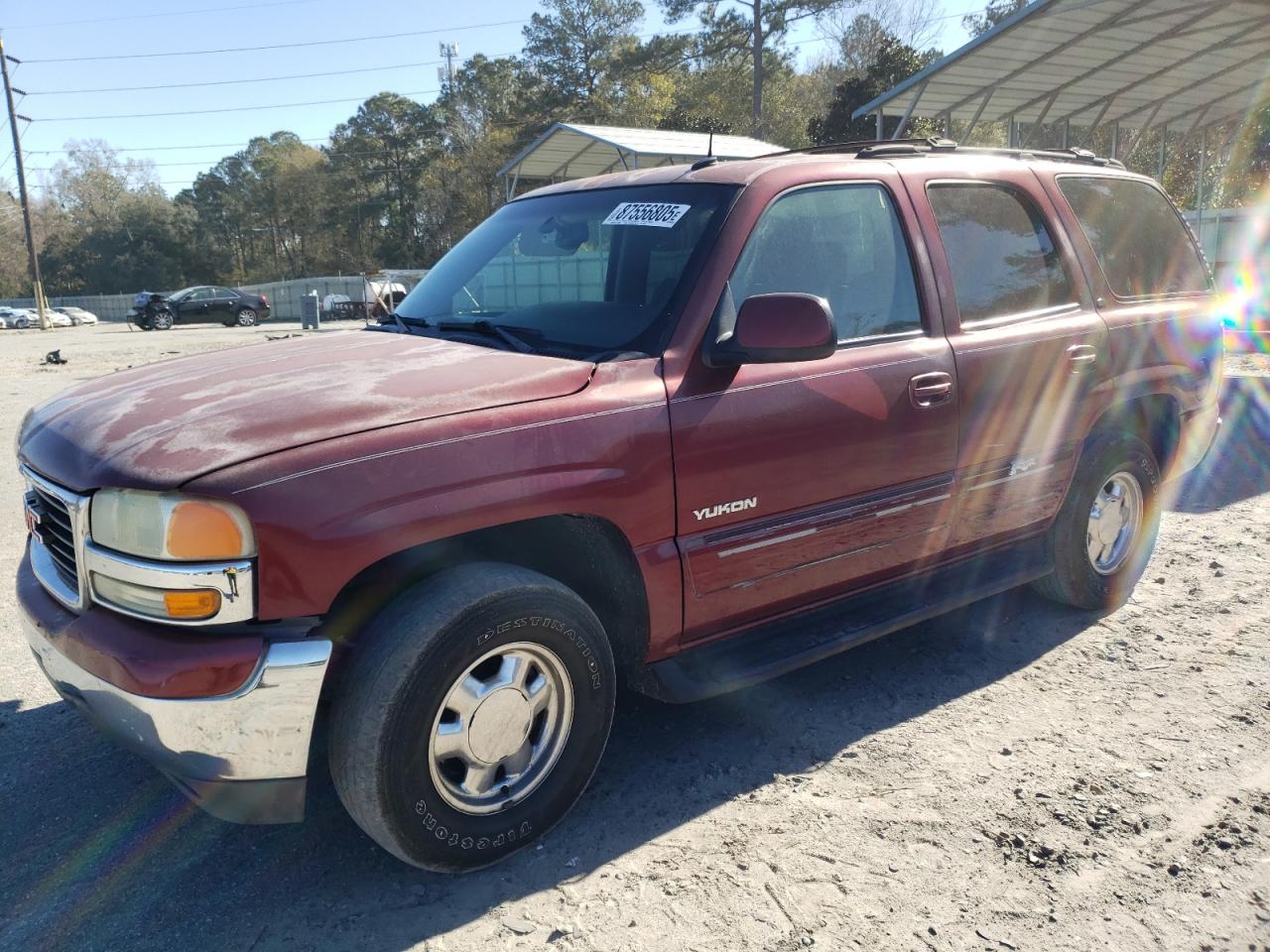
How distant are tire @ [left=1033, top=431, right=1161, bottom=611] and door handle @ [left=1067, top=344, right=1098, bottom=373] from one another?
371 mm

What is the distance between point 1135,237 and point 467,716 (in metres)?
3.86

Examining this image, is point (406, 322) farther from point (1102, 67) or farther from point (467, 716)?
point (1102, 67)

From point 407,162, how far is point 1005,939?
71486 millimetres

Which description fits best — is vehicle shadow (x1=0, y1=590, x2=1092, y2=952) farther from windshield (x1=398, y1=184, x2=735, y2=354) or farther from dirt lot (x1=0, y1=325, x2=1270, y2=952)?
windshield (x1=398, y1=184, x2=735, y2=354)

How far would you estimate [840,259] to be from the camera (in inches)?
130

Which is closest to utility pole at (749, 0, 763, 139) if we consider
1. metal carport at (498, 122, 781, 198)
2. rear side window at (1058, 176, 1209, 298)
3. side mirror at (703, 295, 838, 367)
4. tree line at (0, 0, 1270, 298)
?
tree line at (0, 0, 1270, 298)

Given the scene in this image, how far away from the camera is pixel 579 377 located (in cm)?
265

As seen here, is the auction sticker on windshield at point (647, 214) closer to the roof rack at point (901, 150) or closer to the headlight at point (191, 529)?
the roof rack at point (901, 150)

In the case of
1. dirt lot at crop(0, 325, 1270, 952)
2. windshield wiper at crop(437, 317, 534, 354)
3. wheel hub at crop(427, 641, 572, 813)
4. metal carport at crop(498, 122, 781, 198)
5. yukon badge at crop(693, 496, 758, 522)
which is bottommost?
dirt lot at crop(0, 325, 1270, 952)

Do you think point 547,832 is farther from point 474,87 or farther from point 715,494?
point 474,87

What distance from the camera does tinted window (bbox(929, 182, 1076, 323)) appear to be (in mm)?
3580

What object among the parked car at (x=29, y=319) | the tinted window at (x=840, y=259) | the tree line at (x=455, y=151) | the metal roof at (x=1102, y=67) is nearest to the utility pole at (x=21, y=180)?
the parked car at (x=29, y=319)

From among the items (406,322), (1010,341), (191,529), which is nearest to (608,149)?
(406,322)

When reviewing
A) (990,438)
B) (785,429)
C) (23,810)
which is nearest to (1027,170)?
(990,438)
